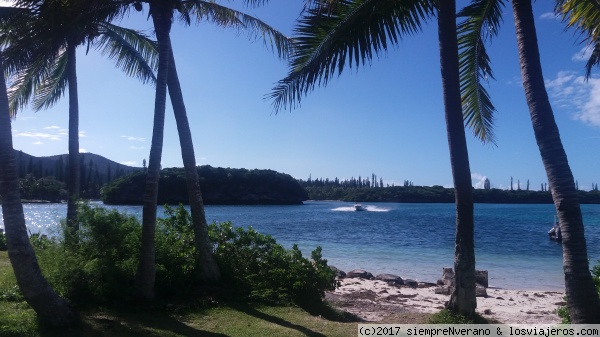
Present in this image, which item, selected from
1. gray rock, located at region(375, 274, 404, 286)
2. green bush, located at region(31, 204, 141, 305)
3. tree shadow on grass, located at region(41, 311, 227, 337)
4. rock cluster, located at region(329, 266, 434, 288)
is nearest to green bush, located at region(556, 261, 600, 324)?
tree shadow on grass, located at region(41, 311, 227, 337)

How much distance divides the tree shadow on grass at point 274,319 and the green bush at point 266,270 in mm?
535

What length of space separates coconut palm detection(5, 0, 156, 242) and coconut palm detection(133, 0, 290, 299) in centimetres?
107

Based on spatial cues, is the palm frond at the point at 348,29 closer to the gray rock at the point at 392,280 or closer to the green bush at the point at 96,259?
the green bush at the point at 96,259

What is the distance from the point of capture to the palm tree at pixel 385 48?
699 centimetres

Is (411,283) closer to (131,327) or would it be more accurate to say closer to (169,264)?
(169,264)

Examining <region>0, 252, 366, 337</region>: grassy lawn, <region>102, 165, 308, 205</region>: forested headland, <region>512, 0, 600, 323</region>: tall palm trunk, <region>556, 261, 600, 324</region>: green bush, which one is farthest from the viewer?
<region>102, 165, 308, 205</region>: forested headland

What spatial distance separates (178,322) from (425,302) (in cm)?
765

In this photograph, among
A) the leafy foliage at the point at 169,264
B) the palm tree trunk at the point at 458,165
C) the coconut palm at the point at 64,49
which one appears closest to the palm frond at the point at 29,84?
the coconut palm at the point at 64,49

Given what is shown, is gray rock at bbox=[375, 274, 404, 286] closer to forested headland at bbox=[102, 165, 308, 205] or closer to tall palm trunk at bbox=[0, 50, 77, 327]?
tall palm trunk at bbox=[0, 50, 77, 327]

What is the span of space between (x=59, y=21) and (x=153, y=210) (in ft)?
10.5

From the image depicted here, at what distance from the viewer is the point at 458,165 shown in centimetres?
712

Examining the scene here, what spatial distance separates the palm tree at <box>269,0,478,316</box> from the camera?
699 centimetres

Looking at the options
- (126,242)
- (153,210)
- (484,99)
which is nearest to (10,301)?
(126,242)

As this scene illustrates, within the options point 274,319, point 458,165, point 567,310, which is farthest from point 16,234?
point 567,310
